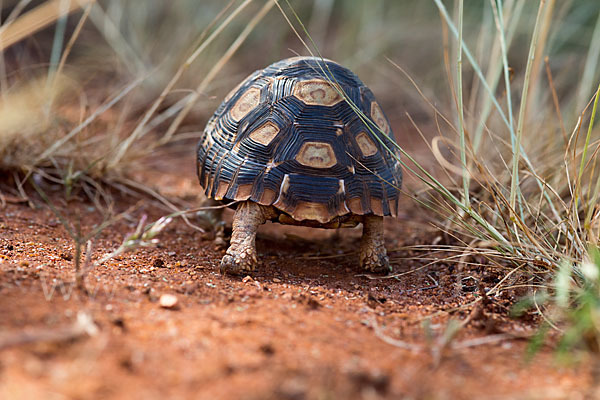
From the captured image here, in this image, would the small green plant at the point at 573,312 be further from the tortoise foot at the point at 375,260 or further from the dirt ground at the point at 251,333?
the tortoise foot at the point at 375,260

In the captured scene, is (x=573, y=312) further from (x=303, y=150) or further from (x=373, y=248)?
(x=303, y=150)

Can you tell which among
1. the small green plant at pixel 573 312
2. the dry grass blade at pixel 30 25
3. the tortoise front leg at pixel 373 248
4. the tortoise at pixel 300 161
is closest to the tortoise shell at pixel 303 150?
the tortoise at pixel 300 161

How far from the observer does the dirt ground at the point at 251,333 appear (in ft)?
4.38

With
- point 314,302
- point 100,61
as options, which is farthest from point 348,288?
point 100,61

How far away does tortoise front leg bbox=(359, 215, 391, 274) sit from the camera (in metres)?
2.73

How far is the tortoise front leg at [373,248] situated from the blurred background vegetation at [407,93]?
1.07 feet

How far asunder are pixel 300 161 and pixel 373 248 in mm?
659

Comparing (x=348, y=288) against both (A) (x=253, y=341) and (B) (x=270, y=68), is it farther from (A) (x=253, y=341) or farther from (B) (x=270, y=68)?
(B) (x=270, y=68)

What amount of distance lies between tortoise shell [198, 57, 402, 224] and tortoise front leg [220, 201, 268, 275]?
9 centimetres

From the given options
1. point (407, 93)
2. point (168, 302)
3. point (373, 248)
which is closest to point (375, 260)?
point (373, 248)

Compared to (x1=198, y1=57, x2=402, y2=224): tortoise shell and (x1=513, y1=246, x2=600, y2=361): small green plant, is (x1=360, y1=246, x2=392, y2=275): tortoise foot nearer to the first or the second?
(x1=198, y1=57, x2=402, y2=224): tortoise shell

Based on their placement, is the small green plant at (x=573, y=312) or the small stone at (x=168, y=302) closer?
the small green plant at (x=573, y=312)

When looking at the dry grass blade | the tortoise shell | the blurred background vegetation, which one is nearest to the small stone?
the tortoise shell

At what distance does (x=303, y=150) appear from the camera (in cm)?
249
